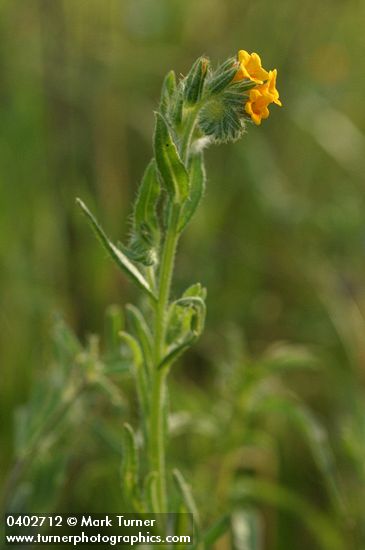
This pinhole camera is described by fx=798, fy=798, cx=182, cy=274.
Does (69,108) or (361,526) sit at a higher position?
(69,108)

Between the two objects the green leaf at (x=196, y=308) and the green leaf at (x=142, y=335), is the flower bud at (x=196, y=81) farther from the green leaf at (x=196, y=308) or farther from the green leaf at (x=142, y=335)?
the green leaf at (x=142, y=335)

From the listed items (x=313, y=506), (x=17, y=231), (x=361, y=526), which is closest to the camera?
(x=361, y=526)

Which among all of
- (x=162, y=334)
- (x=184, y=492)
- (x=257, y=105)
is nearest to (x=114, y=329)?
(x=162, y=334)

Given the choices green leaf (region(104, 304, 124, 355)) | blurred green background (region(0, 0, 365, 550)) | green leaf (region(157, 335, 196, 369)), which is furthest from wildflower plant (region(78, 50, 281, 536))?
blurred green background (region(0, 0, 365, 550))

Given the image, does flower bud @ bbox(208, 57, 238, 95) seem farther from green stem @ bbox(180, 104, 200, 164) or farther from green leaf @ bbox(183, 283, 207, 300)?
green leaf @ bbox(183, 283, 207, 300)

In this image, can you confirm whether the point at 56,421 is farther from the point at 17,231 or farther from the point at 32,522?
the point at 17,231

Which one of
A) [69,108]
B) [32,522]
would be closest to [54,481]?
[32,522]
